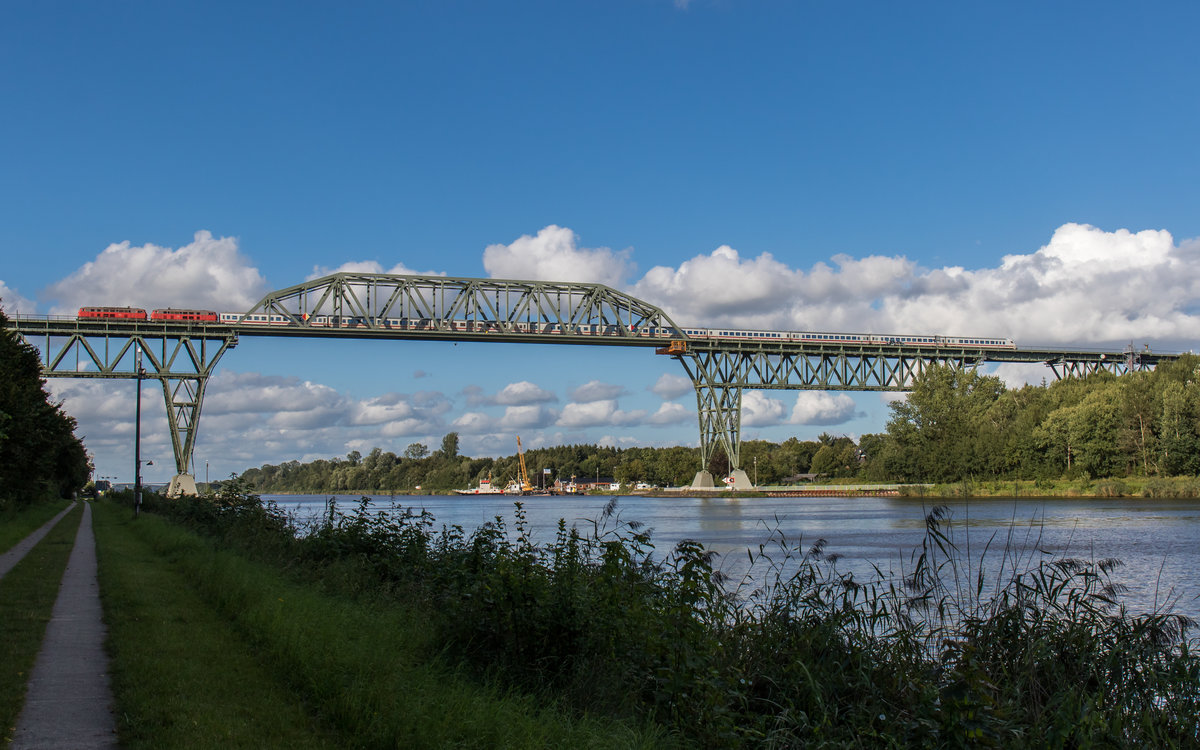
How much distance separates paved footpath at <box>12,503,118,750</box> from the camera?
26.2 ft

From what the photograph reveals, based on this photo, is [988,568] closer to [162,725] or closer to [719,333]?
[162,725]

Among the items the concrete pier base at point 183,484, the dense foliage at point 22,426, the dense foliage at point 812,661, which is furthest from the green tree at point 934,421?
the dense foliage at point 812,661

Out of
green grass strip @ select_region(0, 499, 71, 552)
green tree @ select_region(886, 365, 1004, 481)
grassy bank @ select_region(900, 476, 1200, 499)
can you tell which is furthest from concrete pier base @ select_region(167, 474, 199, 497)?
green tree @ select_region(886, 365, 1004, 481)

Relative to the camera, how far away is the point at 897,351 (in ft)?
315

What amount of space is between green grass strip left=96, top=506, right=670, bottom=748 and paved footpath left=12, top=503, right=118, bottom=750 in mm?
200

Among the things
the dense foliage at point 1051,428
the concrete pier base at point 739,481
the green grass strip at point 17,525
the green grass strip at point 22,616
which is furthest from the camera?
the concrete pier base at point 739,481

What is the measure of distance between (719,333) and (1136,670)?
81.6 m

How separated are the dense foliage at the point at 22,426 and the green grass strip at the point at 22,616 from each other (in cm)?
668

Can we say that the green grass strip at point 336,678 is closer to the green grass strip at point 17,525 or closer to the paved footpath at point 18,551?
the paved footpath at point 18,551

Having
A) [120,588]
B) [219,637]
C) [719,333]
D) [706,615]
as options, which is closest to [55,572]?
[120,588]

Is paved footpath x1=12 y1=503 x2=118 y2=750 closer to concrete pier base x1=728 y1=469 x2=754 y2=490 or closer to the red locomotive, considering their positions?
the red locomotive

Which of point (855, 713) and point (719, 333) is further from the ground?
point (719, 333)

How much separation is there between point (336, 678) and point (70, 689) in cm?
295

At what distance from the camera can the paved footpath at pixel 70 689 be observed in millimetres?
7980
